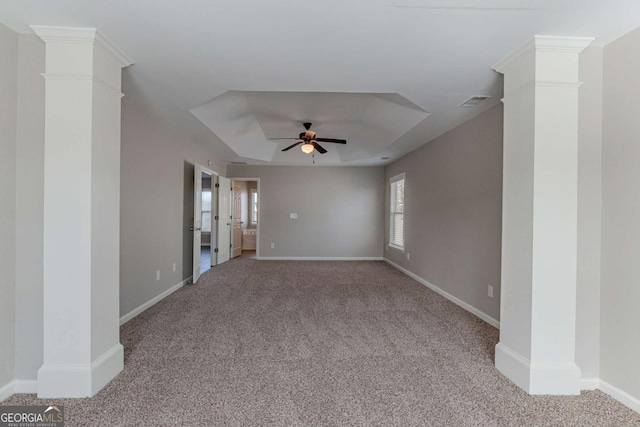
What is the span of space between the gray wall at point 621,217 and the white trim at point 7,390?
3.91 meters

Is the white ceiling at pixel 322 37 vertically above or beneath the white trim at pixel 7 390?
above

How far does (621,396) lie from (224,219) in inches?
254

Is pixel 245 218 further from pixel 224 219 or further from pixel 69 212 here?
pixel 69 212

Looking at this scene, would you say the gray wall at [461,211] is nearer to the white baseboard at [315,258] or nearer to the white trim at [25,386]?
the white baseboard at [315,258]

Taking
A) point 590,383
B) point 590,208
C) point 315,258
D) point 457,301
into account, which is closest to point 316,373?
point 590,383

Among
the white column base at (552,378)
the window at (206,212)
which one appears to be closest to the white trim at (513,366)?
the white column base at (552,378)

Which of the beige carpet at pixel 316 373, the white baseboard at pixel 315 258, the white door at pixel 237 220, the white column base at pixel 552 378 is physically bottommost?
the beige carpet at pixel 316 373

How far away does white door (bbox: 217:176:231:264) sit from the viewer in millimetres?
6676

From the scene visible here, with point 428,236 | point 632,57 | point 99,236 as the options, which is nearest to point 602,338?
point 632,57

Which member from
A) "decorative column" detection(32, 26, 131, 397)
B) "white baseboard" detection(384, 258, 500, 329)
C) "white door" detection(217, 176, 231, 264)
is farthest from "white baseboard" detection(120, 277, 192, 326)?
"white baseboard" detection(384, 258, 500, 329)

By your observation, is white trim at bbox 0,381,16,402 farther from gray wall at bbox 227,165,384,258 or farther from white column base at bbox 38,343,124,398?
gray wall at bbox 227,165,384,258

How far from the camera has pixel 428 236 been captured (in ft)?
17.0

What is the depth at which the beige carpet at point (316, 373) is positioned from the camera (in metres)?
1.86

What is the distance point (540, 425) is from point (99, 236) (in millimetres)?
2945
